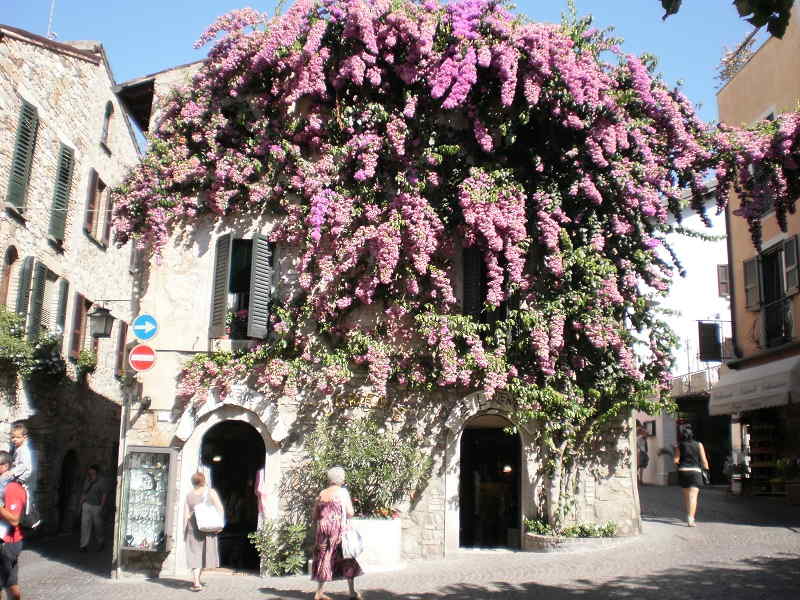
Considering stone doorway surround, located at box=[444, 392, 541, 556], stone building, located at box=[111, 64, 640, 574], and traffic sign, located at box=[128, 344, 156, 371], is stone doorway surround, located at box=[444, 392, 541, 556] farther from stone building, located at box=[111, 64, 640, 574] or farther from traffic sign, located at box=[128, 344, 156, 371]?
traffic sign, located at box=[128, 344, 156, 371]

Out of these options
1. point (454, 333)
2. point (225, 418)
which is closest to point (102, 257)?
point (225, 418)

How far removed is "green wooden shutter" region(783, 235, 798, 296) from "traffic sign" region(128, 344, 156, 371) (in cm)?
1385

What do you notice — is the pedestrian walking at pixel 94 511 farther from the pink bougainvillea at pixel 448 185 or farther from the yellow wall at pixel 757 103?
the yellow wall at pixel 757 103

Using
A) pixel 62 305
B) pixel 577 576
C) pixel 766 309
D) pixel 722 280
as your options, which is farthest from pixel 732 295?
pixel 62 305

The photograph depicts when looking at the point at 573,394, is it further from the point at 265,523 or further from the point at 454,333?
the point at 265,523

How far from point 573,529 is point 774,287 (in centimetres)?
1066

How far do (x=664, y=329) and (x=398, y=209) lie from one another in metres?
4.57

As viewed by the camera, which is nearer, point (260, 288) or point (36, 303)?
point (260, 288)

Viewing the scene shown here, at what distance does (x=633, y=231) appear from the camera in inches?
484

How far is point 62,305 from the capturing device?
1830 cm

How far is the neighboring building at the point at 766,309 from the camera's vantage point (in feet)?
57.5

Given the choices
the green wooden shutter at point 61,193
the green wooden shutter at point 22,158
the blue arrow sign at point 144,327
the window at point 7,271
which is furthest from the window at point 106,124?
the blue arrow sign at point 144,327

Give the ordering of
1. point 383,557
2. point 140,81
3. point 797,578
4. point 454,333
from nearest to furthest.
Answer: point 797,578
point 383,557
point 454,333
point 140,81

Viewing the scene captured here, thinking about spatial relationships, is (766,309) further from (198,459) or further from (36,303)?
(36,303)
